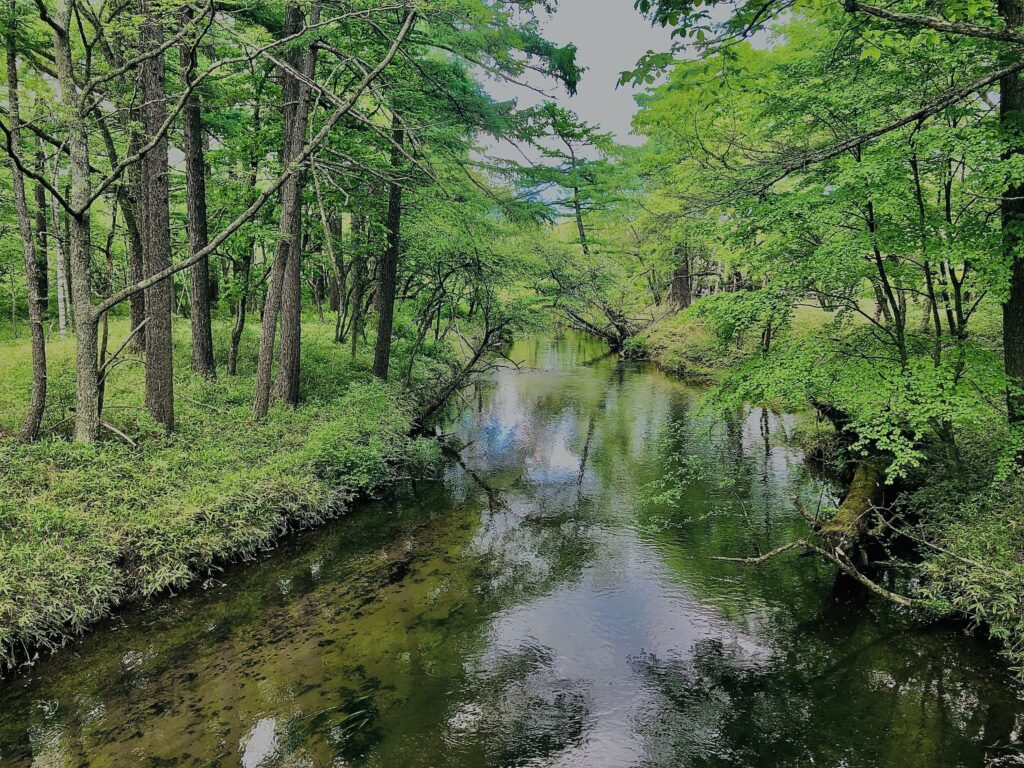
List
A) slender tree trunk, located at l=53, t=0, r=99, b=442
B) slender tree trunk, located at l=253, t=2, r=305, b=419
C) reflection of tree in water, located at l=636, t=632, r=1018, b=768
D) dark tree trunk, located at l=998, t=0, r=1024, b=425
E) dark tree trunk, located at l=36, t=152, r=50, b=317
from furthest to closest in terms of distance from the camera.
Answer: dark tree trunk, located at l=36, t=152, r=50, b=317 < slender tree trunk, located at l=253, t=2, r=305, b=419 < slender tree trunk, located at l=53, t=0, r=99, b=442 < dark tree trunk, located at l=998, t=0, r=1024, b=425 < reflection of tree in water, located at l=636, t=632, r=1018, b=768

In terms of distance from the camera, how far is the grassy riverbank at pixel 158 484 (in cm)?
561

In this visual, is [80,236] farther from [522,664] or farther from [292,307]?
[522,664]

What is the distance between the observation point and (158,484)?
280 inches

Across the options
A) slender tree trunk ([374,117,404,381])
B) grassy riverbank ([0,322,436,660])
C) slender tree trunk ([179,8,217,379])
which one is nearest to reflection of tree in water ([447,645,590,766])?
grassy riverbank ([0,322,436,660])

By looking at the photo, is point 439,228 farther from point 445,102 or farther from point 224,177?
point 224,177

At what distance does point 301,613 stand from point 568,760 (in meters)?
3.62

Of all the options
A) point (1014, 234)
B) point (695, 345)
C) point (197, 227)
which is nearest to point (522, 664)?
point (1014, 234)

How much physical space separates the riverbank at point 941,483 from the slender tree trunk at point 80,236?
27.3 feet

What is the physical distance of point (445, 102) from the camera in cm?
1005

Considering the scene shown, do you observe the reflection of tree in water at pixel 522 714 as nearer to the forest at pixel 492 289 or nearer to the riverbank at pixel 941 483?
the forest at pixel 492 289

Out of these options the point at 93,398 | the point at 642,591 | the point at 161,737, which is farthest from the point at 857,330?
the point at 93,398

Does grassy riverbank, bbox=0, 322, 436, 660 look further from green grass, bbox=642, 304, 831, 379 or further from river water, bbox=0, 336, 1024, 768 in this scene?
green grass, bbox=642, 304, 831, 379

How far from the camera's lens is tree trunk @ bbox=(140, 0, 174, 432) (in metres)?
8.09

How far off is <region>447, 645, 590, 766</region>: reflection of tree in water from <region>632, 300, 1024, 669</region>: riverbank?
13.2 feet
